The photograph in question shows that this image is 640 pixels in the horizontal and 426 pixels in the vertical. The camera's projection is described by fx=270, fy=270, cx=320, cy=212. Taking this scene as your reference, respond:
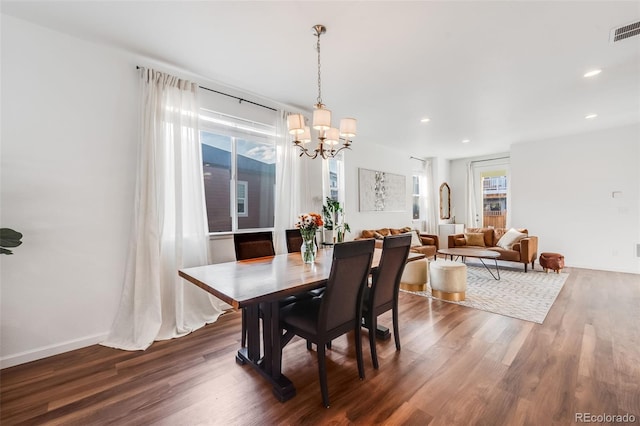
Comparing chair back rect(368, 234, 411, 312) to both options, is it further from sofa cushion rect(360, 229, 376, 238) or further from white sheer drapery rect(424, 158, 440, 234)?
white sheer drapery rect(424, 158, 440, 234)

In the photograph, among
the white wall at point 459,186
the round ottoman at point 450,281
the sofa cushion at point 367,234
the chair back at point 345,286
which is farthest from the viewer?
the white wall at point 459,186

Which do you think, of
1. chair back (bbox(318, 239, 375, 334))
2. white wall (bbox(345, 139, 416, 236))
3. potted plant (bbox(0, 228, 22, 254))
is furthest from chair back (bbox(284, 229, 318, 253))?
white wall (bbox(345, 139, 416, 236))

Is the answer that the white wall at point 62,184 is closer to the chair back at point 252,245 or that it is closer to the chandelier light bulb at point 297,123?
the chair back at point 252,245

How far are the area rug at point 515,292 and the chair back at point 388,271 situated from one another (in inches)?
69.5

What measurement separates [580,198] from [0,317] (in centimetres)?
874

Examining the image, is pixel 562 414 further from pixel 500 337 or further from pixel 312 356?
pixel 312 356

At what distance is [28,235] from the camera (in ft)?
7.39

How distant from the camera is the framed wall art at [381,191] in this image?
586cm

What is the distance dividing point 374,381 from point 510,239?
4.99m

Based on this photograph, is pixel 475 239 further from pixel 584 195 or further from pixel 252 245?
pixel 252 245

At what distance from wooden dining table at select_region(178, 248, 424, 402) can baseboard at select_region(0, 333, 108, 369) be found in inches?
53.6

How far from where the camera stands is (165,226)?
2.91 meters

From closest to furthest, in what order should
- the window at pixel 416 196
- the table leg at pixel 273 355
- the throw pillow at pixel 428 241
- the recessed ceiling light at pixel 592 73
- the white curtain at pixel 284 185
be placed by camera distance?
the table leg at pixel 273 355
the recessed ceiling light at pixel 592 73
the white curtain at pixel 284 185
the throw pillow at pixel 428 241
the window at pixel 416 196

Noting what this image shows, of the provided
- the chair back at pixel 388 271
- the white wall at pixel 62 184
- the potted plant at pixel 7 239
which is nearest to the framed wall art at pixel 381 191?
the chair back at pixel 388 271
